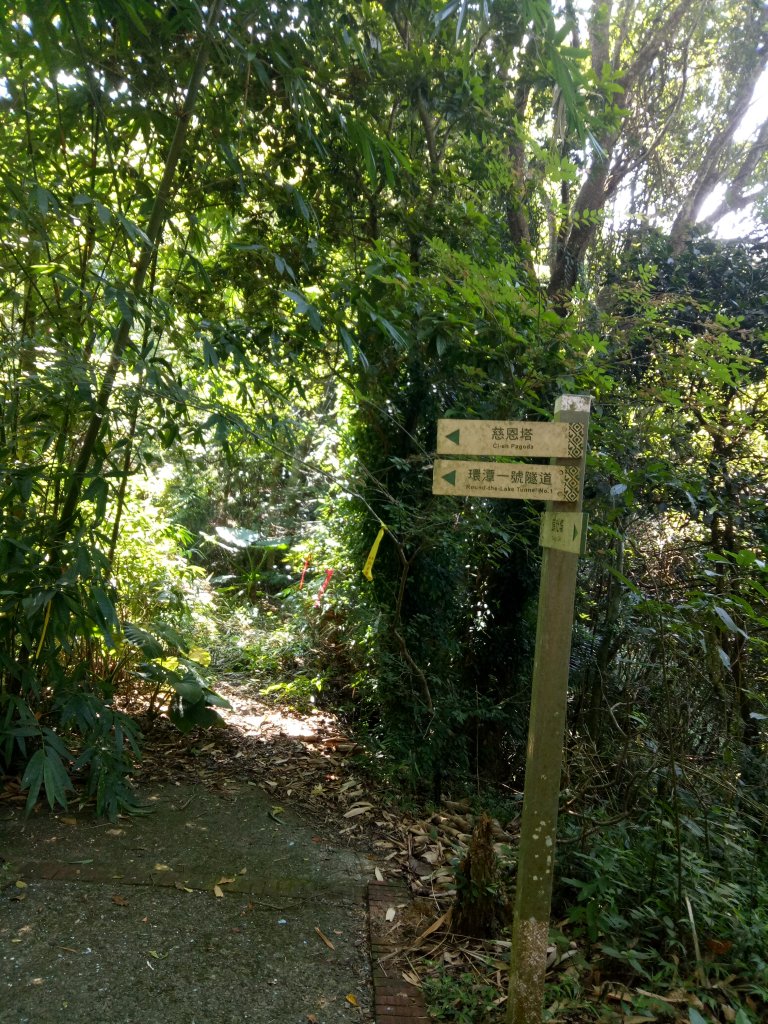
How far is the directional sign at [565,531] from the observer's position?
262cm

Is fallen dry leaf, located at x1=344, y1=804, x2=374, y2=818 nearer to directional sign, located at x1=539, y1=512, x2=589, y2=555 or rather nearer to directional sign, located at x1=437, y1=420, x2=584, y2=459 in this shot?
directional sign, located at x1=539, y1=512, x2=589, y2=555

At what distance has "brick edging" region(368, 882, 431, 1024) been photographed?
2.81 m

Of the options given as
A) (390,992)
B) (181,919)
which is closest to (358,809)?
(181,919)

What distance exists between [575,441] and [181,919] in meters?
2.49

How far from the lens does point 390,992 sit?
296cm

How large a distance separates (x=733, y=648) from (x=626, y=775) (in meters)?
1.41

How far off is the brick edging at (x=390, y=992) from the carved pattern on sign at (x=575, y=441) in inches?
80.8

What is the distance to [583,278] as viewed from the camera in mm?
6469

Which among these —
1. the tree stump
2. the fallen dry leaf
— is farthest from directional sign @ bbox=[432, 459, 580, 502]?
the fallen dry leaf

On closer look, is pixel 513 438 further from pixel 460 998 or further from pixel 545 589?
pixel 460 998

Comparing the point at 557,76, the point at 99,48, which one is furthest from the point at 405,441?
the point at 99,48

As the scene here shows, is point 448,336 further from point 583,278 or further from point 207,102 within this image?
point 583,278

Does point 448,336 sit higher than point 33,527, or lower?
higher

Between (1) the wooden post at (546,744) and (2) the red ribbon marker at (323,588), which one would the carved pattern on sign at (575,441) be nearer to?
(1) the wooden post at (546,744)
